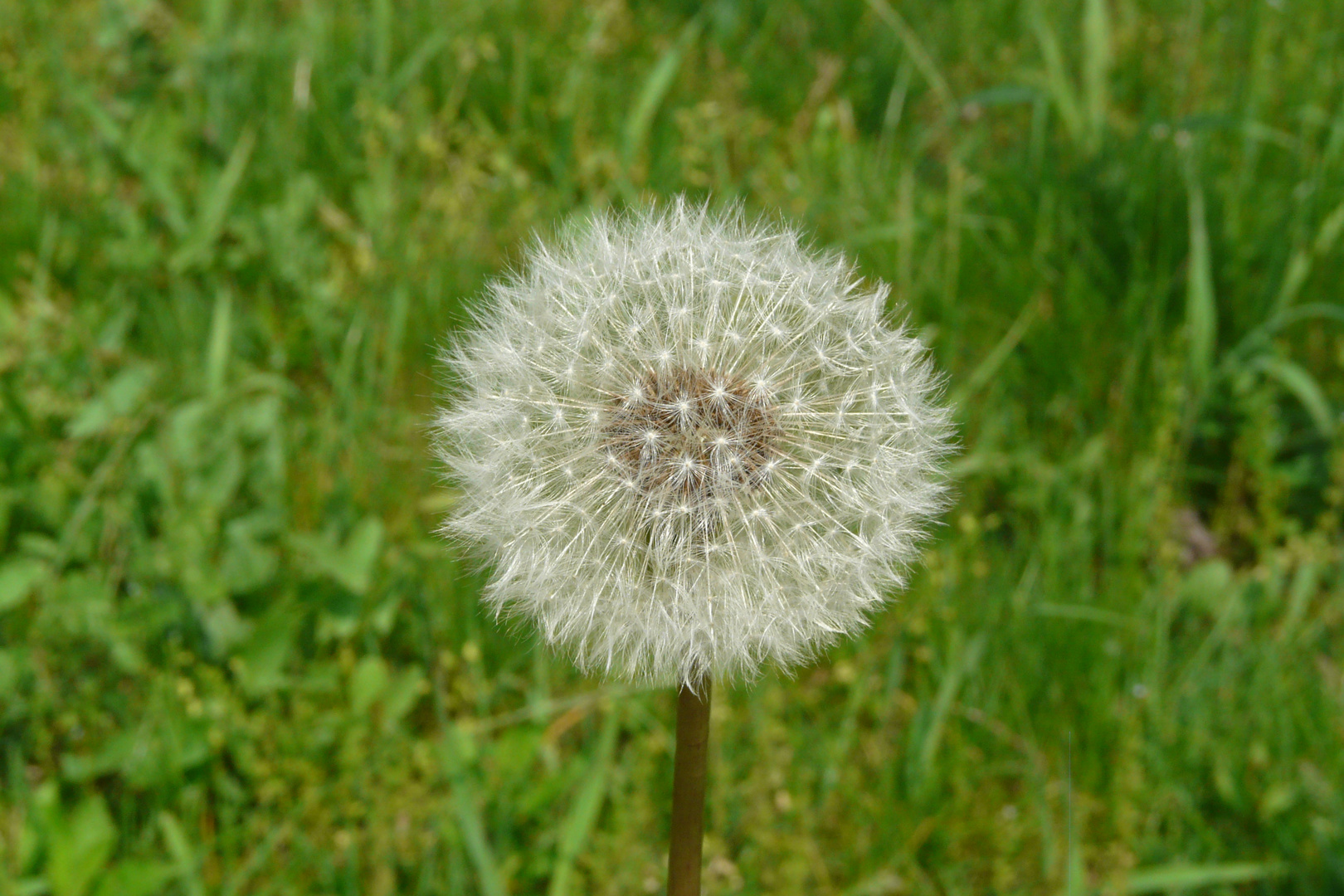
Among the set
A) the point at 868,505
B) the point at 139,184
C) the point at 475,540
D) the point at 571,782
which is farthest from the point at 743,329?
the point at 139,184

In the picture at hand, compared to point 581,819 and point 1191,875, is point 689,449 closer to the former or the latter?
point 581,819

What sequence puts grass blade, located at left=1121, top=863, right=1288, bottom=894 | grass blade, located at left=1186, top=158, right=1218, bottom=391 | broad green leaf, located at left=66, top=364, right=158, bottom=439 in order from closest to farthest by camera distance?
grass blade, located at left=1121, top=863, right=1288, bottom=894 < broad green leaf, located at left=66, top=364, right=158, bottom=439 < grass blade, located at left=1186, top=158, right=1218, bottom=391

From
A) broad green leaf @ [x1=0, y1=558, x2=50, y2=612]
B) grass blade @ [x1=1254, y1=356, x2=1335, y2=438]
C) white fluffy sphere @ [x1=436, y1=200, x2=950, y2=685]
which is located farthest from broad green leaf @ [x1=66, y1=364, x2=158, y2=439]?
grass blade @ [x1=1254, y1=356, x2=1335, y2=438]

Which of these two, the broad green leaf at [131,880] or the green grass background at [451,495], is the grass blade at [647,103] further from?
the broad green leaf at [131,880]

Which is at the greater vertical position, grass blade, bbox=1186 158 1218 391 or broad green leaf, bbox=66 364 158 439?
grass blade, bbox=1186 158 1218 391

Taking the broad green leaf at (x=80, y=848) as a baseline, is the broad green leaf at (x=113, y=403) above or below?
above

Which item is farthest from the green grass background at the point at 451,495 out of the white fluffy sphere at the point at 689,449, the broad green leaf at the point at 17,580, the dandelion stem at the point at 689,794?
the dandelion stem at the point at 689,794

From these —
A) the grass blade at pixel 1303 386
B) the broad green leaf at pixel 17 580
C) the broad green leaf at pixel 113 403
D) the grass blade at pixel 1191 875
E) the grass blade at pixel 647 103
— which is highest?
the grass blade at pixel 647 103

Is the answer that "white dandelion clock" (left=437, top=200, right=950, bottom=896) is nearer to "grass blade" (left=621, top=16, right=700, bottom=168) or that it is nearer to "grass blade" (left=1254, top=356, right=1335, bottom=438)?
"grass blade" (left=1254, top=356, right=1335, bottom=438)
